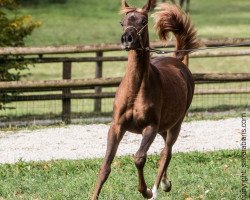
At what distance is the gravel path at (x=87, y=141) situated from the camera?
A: 11.7m

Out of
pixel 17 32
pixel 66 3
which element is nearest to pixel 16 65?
pixel 17 32

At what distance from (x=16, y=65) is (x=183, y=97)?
741 cm

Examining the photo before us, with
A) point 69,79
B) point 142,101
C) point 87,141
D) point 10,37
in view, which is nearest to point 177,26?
point 142,101

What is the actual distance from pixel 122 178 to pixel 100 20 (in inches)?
1504

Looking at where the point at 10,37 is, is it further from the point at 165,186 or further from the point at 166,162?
the point at 165,186

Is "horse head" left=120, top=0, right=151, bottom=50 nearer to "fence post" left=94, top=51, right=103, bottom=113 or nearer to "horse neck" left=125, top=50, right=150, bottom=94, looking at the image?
"horse neck" left=125, top=50, right=150, bottom=94

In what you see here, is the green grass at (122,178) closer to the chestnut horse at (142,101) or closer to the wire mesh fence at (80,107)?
the chestnut horse at (142,101)

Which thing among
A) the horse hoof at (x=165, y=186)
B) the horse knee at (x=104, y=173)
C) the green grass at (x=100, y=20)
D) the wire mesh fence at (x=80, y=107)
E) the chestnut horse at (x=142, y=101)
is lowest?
the green grass at (x=100, y=20)

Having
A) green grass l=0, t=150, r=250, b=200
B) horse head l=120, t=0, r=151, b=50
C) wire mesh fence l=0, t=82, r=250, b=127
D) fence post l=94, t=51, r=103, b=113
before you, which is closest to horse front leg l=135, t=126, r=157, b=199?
green grass l=0, t=150, r=250, b=200

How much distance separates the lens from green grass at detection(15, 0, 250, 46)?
39000mm

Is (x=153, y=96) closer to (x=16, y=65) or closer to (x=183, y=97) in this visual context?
(x=183, y=97)

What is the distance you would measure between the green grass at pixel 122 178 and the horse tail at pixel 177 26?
4.56ft

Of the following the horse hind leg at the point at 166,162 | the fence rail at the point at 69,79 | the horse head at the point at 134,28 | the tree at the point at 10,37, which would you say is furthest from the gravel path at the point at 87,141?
the horse head at the point at 134,28

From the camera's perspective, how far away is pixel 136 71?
7.84m
